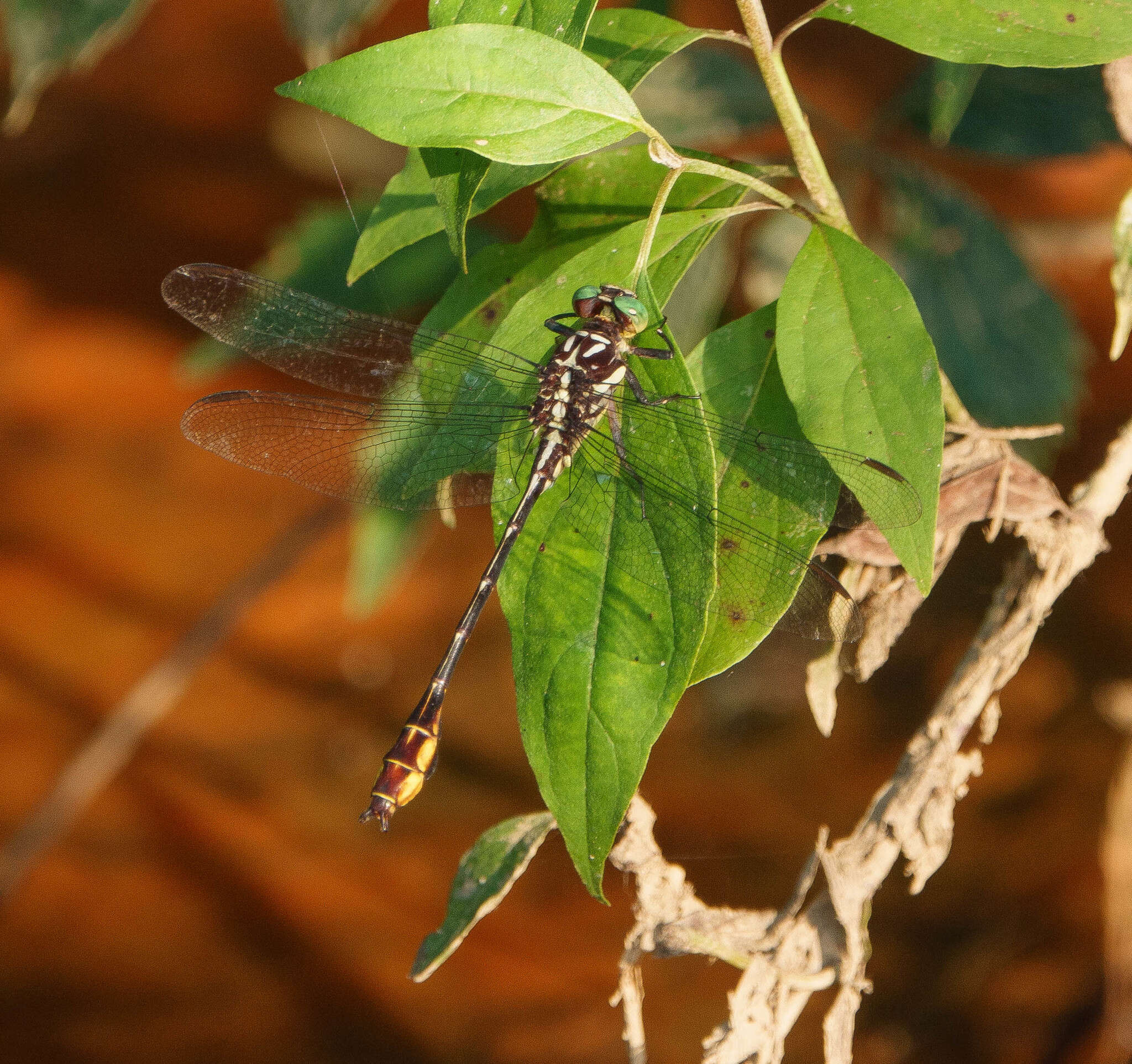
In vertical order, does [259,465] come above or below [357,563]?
above

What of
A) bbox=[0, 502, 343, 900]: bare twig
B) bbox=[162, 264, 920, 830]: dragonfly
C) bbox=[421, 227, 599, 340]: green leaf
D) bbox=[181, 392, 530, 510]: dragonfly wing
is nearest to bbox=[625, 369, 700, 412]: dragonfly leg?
bbox=[162, 264, 920, 830]: dragonfly

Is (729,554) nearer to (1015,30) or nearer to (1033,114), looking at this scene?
(1015,30)

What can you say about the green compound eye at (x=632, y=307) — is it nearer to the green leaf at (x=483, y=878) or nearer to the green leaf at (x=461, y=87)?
the green leaf at (x=461, y=87)

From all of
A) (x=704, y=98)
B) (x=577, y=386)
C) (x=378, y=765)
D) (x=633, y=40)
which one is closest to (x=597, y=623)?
(x=577, y=386)

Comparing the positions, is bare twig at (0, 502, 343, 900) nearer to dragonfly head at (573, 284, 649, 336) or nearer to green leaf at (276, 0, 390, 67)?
green leaf at (276, 0, 390, 67)

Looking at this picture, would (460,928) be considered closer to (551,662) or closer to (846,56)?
(551,662)

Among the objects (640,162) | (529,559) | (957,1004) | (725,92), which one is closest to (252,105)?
(725,92)

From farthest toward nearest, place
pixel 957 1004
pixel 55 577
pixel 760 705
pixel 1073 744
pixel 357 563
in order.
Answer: pixel 55 577
pixel 760 705
pixel 1073 744
pixel 957 1004
pixel 357 563
